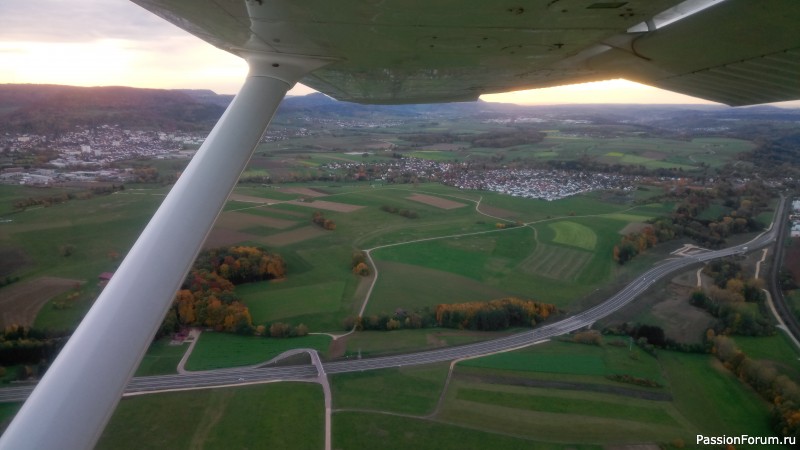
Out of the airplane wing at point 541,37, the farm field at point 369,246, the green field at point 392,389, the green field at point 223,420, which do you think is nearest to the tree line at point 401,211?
the farm field at point 369,246

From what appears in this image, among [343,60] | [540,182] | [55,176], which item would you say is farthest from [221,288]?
[540,182]

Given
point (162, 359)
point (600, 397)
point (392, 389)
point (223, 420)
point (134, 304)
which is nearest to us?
point (134, 304)

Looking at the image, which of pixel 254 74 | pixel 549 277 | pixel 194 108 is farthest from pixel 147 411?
pixel 194 108

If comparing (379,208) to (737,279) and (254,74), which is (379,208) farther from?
(254,74)

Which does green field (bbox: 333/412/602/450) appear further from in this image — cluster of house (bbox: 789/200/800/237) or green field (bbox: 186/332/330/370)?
cluster of house (bbox: 789/200/800/237)

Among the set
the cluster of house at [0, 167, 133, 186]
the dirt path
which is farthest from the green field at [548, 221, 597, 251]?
the cluster of house at [0, 167, 133, 186]

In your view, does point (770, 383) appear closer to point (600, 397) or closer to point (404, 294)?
point (600, 397)

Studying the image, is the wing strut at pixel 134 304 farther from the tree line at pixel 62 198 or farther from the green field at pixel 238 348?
the tree line at pixel 62 198
